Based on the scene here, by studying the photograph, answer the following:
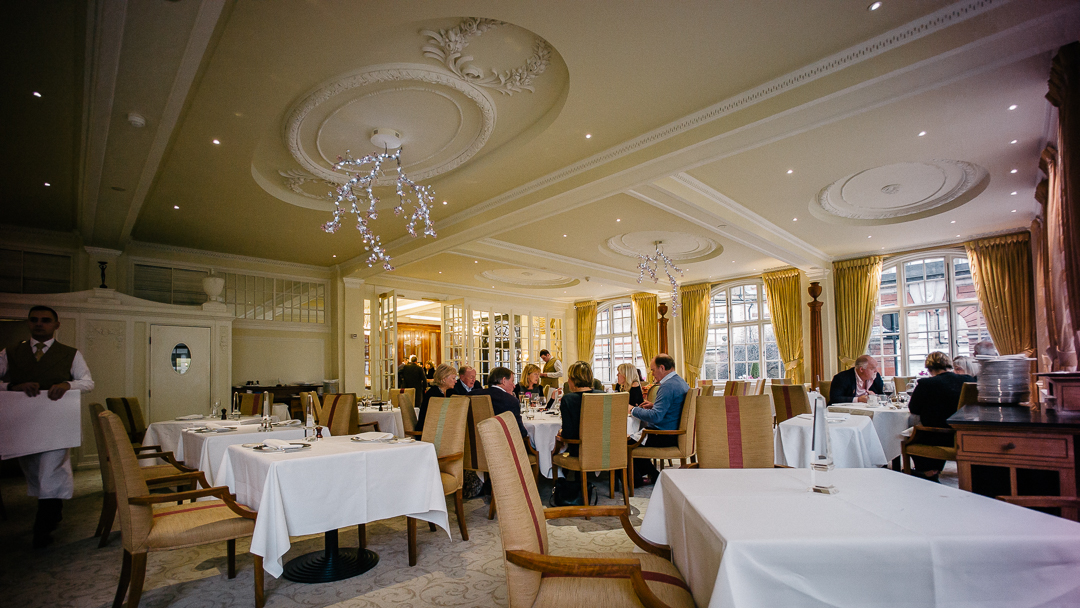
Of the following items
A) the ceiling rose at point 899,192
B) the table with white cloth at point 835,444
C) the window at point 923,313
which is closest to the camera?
the table with white cloth at point 835,444

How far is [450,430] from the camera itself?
3721mm

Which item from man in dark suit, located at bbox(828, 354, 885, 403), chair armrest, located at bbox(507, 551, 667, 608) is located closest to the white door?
chair armrest, located at bbox(507, 551, 667, 608)

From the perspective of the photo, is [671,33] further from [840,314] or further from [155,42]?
[840,314]

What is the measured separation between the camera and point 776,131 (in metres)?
4.05

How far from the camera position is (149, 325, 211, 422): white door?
7.46 metres

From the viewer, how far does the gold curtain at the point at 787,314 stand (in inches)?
419

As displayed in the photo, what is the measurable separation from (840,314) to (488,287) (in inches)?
296

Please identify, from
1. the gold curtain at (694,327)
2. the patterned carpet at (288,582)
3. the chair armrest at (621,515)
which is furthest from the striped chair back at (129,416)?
the gold curtain at (694,327)

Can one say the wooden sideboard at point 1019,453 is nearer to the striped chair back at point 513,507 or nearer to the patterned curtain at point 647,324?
the striped chair back at point 513,507

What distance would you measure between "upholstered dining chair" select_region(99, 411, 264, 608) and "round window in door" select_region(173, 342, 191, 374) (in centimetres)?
593

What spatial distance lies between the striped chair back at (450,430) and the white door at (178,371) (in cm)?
582

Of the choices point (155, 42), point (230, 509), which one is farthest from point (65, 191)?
point (230, 509)

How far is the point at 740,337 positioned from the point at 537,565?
11670 millimetres

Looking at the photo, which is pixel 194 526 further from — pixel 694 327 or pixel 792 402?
pixel 694 327
